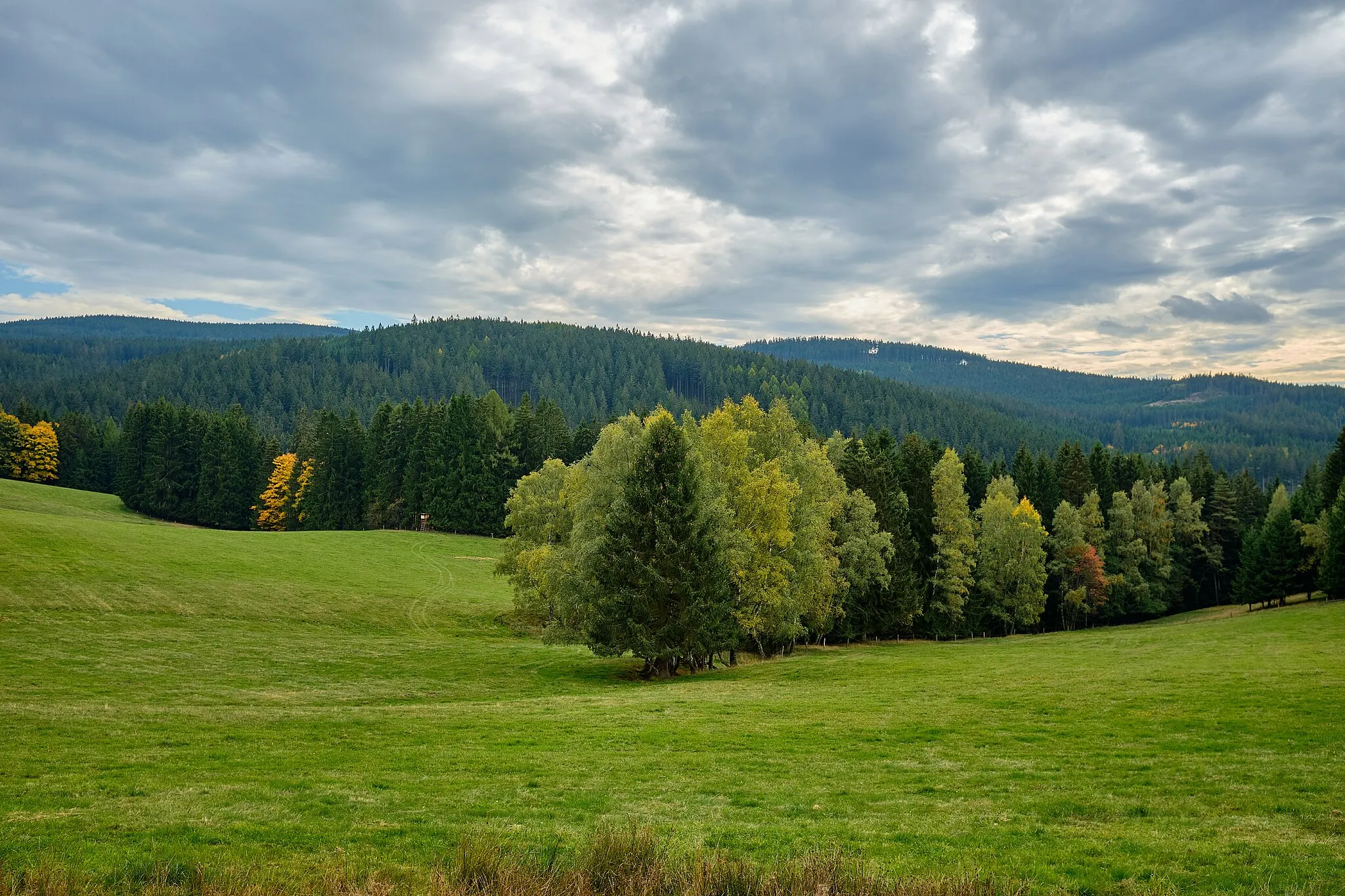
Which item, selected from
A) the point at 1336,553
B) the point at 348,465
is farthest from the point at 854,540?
the point at 348,465

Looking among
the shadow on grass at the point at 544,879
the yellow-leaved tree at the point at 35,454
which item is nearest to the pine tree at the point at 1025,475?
the shadow on grass at the point at 544,879

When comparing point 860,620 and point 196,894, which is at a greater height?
point 196,894

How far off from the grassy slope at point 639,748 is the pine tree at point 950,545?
1961cm

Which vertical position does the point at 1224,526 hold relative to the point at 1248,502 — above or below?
below

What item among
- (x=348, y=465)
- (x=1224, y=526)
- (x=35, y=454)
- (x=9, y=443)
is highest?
(x=9, y=443)

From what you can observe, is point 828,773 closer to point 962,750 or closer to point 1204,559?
point 962,750

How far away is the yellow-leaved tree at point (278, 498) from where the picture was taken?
99.9 metres

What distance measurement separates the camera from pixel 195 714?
21.5 metres

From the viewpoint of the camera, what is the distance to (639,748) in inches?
727

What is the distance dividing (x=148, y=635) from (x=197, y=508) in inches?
3048

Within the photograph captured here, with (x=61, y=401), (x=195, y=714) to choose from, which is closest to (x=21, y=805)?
(x=195, y=714)

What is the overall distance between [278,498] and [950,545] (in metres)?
85.2

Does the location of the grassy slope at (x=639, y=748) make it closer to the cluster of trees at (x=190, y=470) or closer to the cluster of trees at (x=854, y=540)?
the cluster of trees at (x=854, y=540)

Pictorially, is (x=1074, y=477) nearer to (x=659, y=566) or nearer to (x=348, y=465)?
(x=659, y=566)
